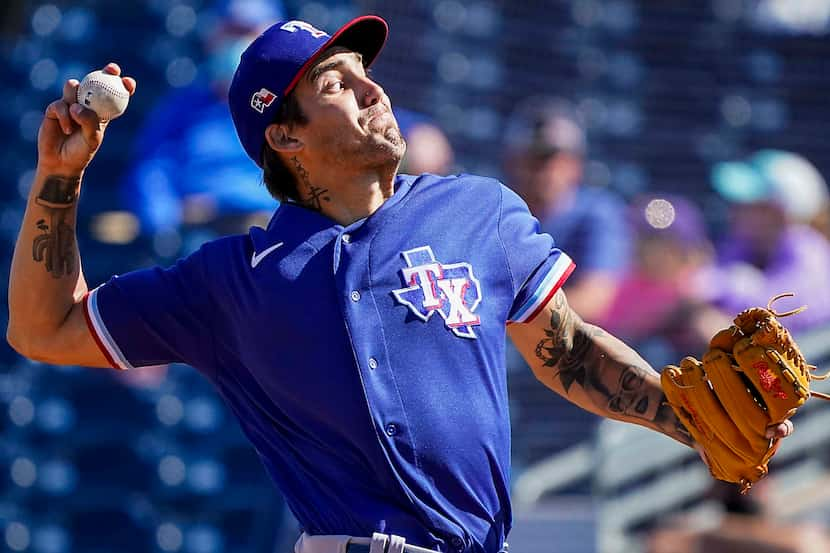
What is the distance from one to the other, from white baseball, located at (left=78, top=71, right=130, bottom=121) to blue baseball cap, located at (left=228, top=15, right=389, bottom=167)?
0.99 feet

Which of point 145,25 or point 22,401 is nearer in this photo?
point 22,401

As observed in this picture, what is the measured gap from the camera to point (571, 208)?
18.1 feet

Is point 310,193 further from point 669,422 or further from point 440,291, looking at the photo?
point 669,422

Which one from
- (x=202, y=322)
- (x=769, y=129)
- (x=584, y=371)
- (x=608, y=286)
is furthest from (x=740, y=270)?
(x=202, y=322)

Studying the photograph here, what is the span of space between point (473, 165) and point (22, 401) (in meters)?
2.59

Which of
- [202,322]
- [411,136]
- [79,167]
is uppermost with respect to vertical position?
[79,167]

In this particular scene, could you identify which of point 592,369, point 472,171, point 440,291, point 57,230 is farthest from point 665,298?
point 57,230

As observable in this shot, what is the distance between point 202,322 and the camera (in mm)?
2615

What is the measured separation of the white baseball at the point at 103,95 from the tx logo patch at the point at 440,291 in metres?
0.61

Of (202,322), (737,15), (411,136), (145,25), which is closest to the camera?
(202,322)

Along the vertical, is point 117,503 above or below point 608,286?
below

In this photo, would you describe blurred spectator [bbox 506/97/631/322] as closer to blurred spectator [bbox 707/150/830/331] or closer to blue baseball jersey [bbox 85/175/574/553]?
blurred spectator [bbox 707/150/830/331]

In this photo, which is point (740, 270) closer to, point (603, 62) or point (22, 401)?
point (603, 62)

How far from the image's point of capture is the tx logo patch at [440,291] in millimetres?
2566
